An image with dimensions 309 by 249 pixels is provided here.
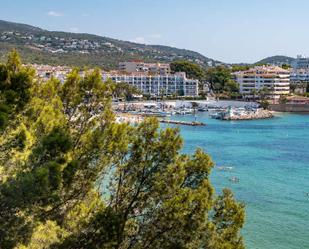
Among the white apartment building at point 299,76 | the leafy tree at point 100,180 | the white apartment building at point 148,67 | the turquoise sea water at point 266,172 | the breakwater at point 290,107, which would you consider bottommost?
the turquoise sea water at point 266,172

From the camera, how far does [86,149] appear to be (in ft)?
27.1

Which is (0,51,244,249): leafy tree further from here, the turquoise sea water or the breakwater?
the breakwater

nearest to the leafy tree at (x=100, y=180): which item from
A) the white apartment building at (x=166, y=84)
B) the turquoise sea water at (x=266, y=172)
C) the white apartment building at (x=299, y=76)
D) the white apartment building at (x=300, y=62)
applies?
the turquoise sea water at (x=266, y=172)

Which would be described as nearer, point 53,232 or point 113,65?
point 53,232

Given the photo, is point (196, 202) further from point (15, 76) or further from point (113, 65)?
point (113, 65)

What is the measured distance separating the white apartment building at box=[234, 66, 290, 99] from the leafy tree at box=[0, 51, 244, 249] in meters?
82.6

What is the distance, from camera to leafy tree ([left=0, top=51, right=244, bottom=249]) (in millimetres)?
7363

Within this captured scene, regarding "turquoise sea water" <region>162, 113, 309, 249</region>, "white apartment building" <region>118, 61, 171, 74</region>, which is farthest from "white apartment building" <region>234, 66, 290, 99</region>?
"turquoise sea water" <region>162, 113, 309, 249</region>

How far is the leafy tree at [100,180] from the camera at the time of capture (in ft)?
24.2

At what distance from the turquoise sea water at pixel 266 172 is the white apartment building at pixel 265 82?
24.5 meters

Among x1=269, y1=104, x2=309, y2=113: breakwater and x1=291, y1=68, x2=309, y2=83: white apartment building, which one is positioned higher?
x1=291, y1=68, x2=309, y2=83: white apartment building

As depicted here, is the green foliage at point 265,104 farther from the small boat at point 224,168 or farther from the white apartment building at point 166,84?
the small boat at point 224,168

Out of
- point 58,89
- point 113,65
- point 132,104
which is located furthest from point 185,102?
point 58,89

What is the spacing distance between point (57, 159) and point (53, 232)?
3.87 feet
